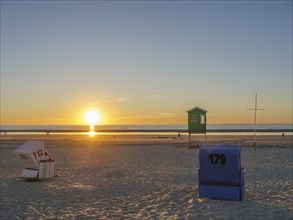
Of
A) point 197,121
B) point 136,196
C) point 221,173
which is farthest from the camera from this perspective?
point 197,121

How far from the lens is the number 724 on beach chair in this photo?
10.4m

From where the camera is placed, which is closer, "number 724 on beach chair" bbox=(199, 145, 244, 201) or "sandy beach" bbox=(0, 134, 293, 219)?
"sandy beach" bbox=(0, 134, 293, 219)

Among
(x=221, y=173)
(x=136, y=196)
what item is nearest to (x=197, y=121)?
(x=136, y=196)

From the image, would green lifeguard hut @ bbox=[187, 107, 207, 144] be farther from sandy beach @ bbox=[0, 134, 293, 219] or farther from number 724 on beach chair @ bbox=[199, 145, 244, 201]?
number 724 on beach chair @ bbox=[199, 145, 244, 201]

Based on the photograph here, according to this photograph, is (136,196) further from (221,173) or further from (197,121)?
(197,121)

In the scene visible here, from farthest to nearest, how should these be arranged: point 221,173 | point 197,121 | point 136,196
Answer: point 197,121
point 136,196
point 221,173

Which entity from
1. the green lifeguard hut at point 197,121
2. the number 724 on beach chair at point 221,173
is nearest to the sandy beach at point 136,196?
the number 724 on beach chair at point 221,173

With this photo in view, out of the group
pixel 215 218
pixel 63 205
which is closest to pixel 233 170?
pixel 215 218

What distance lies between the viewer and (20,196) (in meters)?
11.6

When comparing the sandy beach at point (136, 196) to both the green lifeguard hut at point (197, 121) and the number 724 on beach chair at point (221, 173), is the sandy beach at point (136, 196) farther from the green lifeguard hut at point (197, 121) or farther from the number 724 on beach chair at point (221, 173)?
the green lifeguard hut at point (197, 121)

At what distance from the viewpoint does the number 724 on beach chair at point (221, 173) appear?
1041 centimetres

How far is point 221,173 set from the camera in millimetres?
10609

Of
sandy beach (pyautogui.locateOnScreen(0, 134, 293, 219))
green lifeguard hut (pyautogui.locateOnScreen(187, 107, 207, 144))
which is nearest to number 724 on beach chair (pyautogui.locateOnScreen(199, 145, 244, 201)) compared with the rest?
sandy beach (pyautogui.locateOnScreen(0, 134, 293, 219))

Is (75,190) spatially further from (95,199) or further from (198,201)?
(198,201)
